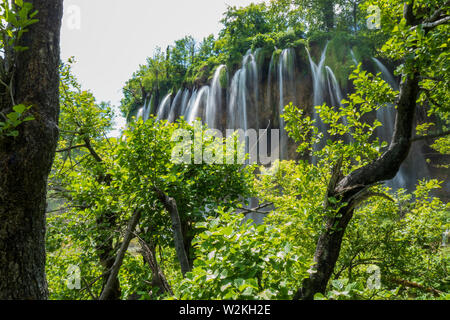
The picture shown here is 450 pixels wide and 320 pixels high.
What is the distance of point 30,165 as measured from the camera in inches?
62.1

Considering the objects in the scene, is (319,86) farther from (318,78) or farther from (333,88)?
(333,88)

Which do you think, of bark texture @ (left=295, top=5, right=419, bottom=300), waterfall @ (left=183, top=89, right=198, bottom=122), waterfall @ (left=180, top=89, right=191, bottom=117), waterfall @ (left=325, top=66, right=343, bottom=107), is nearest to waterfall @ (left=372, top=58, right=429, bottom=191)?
waterfall @ (left=325, top=66, right=343, bottom=107)

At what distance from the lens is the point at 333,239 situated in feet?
9.24

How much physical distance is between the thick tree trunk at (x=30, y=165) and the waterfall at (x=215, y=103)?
16207 mm

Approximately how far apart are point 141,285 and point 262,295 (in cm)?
292

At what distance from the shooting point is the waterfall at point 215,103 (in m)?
18.2

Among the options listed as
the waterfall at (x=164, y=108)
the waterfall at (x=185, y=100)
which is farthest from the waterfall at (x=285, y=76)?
the waterfall at (x=164, y=108)

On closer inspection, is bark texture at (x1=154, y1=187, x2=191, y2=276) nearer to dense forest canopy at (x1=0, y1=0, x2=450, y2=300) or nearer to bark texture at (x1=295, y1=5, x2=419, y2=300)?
dense forest canopy at (x1=0, y1=0, x2=450, y2=300)

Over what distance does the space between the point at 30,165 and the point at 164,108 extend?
22.6 metres

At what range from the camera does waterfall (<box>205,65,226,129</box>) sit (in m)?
18.2

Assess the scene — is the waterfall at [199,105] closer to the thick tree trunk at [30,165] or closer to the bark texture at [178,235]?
the bark texture at [178,235]

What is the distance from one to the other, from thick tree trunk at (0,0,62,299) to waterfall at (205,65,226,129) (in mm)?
16207

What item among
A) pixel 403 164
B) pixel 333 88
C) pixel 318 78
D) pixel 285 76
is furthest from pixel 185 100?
pixel 403 164

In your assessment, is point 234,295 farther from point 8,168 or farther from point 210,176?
point 210,176
